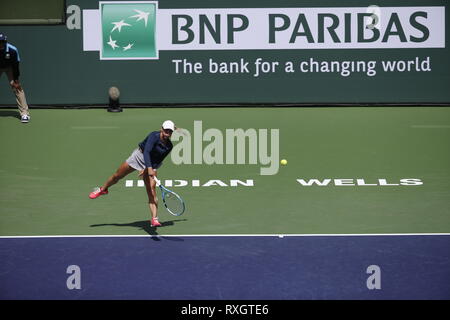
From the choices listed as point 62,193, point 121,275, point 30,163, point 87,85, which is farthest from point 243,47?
point 121,275

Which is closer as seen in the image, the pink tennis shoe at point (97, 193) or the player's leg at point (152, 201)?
the player's leg at point (152, 201)

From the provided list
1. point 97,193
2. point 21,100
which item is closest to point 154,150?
point 97,193

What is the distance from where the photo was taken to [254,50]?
81.3 feet

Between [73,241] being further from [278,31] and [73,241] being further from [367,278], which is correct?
[278,31]

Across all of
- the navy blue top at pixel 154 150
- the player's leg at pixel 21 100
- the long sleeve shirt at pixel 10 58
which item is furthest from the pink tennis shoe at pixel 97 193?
the long sleeve shirt at pixel 10 58

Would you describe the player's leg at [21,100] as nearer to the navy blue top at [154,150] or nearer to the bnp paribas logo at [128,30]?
the bnp paribas logo at [128,30]

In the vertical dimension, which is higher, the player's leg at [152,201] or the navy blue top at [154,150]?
the navy blue top at [154,150]

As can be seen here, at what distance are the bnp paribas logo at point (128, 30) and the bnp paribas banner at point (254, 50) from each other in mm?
26

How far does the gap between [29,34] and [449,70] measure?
432 inches

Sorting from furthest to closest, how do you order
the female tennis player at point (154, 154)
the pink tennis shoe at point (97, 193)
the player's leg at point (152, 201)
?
the pink tennis shoe at point (97, 193) < the player's leg at point (152, 201) < the female tennis player at point (154, 154)

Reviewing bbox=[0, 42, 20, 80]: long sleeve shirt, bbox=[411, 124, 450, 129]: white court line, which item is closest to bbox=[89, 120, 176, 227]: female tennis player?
bbox=[0, 42, 20, 80]: long sleeve shirt

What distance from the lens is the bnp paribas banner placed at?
2466 centimetres

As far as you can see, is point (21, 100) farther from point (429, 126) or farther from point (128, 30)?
point (429, 126)

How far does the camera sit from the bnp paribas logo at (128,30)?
2477 centimetres
